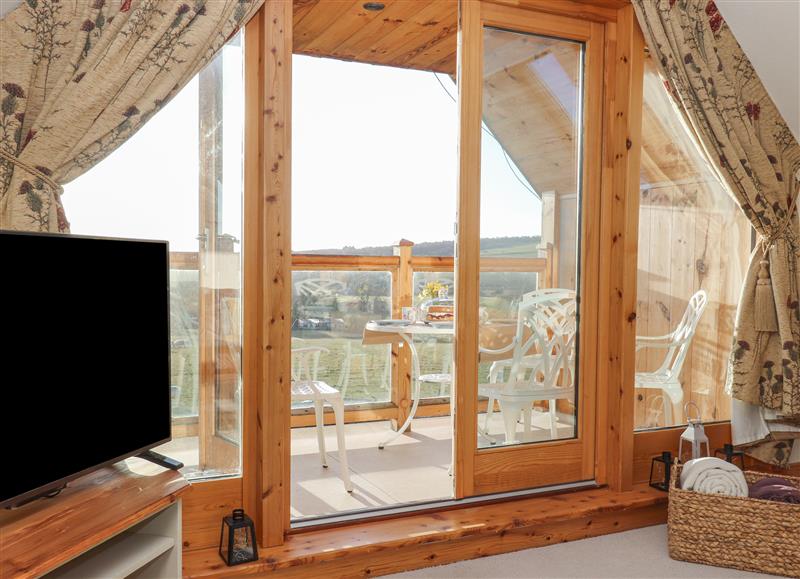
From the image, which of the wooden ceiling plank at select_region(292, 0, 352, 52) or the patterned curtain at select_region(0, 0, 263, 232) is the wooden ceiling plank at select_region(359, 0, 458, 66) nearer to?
the wooden ceiling plank at select_region(292, 0, 352, 52)

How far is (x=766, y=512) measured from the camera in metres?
2.83

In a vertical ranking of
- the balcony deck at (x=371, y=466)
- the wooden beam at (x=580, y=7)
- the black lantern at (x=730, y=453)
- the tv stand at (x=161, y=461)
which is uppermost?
the wooden beam at (x=580, y=7)

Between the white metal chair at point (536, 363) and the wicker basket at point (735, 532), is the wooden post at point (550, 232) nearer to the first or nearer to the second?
the white metal chair at point (536, 363)

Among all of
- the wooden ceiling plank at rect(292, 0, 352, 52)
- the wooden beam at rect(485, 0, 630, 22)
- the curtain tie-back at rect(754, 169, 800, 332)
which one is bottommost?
the curtain tie-back at rect(754, 169, 800, 332)

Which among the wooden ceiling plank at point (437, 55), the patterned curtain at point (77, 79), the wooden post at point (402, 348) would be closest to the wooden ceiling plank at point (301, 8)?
the wooden ceiling plank at point (437, 55)

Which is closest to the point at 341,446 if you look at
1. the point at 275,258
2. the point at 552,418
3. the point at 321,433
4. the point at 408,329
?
the point at 321,433

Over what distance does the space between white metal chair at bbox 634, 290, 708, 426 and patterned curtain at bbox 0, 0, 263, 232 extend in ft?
8.36

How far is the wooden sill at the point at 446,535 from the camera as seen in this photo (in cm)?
259

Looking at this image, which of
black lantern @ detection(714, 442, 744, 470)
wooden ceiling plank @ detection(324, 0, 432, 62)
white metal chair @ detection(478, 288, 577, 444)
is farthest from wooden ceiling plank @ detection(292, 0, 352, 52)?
black lantern @ detection(714, 442, 744, 470)

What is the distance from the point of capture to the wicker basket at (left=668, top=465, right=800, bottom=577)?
2816 millimetres

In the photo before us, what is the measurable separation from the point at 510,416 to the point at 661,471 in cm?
85

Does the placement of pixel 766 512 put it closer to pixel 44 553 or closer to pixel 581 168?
pixel 581 168

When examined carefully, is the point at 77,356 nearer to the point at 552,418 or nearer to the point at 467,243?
the point at 467,243

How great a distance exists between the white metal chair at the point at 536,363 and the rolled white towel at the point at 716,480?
66 cm
